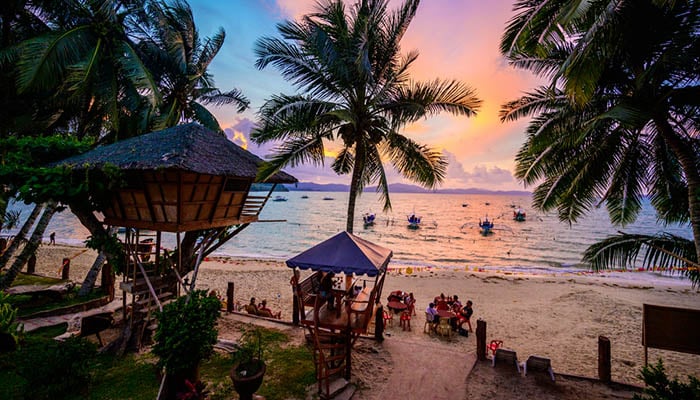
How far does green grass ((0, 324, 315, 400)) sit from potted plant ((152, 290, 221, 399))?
80cm

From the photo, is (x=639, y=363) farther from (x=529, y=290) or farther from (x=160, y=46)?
(x=160, y=46)

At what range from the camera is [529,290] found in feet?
60.2

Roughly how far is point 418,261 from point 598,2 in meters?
28.7

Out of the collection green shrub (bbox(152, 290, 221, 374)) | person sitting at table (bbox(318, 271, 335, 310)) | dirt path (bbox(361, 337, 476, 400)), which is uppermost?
person sitting at table (bbox(318, 271, 335, 310))

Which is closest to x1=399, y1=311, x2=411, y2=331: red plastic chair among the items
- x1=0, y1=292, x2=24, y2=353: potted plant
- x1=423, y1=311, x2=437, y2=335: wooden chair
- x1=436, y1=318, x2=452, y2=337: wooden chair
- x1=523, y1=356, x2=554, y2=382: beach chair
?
x1=423, y1=311, x2=437, y2=335: wooden chair

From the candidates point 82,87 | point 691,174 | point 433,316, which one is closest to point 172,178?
point 82,87

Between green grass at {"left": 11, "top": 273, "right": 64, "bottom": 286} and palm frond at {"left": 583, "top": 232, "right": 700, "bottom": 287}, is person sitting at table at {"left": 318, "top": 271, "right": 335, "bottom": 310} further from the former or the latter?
green grass at {"left": 11, "top": 273, "right": 64, "bottom": 286}

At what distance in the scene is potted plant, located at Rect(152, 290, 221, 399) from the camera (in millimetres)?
5039

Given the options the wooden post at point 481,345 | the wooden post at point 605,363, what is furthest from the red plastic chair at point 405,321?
the wooden post at point 605,363

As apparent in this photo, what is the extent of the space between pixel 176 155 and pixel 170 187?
79 centimetres

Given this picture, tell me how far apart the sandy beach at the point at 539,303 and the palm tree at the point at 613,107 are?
15.5 feet

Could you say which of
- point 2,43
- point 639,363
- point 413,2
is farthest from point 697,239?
point 2,43

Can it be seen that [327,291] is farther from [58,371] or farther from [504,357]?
[58,371]

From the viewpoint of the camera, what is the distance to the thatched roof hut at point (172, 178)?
234 inches
